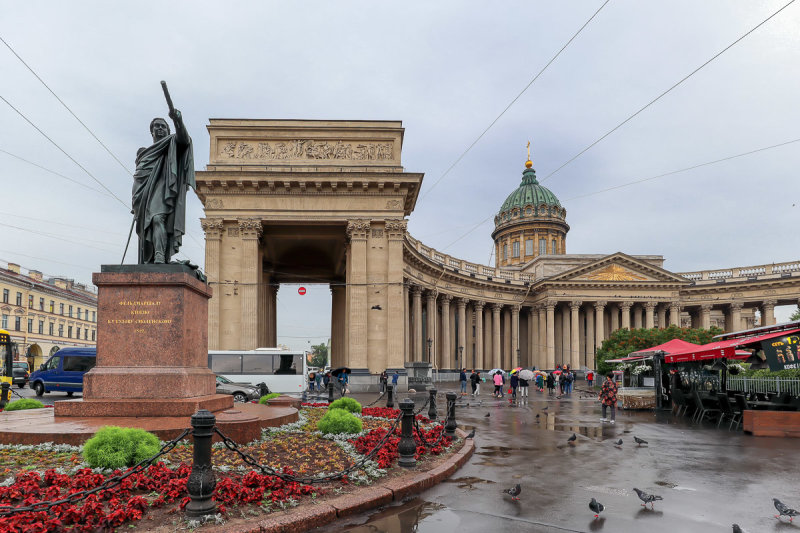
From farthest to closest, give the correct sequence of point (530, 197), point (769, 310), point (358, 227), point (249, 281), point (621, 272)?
1. point (530, 197)
2. point (621, 272)
3. point (769, 310)
4. point (358, 227)
5. point (249, 281)

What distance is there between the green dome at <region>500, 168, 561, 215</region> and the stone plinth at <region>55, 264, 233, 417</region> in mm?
87055

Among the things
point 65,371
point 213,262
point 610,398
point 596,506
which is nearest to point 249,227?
point 213,262

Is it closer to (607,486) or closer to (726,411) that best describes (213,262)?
(726,411)

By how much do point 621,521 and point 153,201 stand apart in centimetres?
980

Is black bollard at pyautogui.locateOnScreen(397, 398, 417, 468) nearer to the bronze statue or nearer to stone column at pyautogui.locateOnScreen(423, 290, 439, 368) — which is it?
the bronze statue

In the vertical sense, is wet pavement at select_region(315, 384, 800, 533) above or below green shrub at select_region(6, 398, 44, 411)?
below

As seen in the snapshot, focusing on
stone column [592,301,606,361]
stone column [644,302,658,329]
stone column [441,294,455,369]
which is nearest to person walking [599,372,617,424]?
stone column [441,294,455,369]

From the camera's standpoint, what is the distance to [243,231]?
3500 cm

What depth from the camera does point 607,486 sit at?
27.6 ft

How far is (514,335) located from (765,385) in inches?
2099

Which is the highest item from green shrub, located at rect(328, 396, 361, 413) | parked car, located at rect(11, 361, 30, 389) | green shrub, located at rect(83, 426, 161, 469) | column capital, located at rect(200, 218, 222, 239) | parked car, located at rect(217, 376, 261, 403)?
column capital, located at rect(200, 218, 222, 239)

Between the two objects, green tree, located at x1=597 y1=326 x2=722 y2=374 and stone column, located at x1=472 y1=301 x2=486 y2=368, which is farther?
stone column, located at x1=472 y1=301 x2=486 y2=368

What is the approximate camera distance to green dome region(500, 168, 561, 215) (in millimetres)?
93938

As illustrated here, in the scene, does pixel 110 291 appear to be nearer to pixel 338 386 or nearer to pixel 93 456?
pixel 93 456
